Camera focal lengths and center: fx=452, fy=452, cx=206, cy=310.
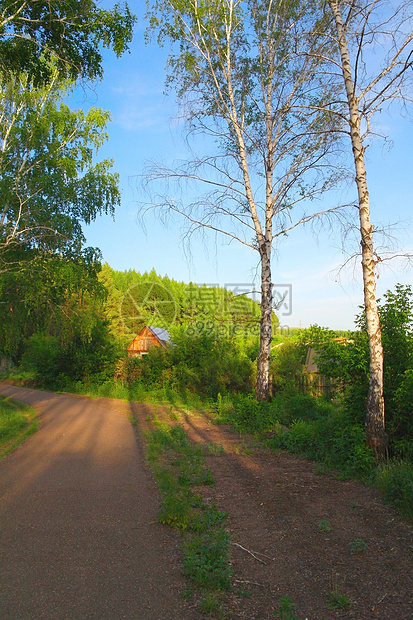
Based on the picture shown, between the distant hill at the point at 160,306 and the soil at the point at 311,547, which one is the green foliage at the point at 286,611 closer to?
the soil at the point at 311,547

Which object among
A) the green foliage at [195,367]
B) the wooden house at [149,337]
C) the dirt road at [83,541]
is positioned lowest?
the dirt road at [83,541]

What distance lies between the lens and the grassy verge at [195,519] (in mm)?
3789

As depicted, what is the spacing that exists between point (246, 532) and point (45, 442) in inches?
273

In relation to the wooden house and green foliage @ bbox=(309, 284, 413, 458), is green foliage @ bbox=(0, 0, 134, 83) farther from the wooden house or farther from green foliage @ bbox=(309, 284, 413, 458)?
the wooden house

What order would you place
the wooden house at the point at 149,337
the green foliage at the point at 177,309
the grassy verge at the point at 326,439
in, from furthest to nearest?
1. the wooden house at the point at 149,337
2. the green foliage at the point at 177,309
3. the grassy verge at the point at 326,439

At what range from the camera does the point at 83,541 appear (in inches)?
185

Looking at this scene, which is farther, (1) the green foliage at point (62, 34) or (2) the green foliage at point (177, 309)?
(2) the green foliage at point (177, 309)

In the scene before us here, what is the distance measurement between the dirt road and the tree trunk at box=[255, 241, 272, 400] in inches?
204

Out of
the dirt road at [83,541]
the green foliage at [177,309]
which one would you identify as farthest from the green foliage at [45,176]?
the dirt road at [83,541]

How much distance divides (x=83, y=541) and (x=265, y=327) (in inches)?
369

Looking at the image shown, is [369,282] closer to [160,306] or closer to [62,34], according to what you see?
[62,34]

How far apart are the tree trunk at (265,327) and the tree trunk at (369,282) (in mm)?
5689

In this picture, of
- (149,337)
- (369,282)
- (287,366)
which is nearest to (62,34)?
(369,282)

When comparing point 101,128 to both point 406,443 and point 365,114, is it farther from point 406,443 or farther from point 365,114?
point 406,443
